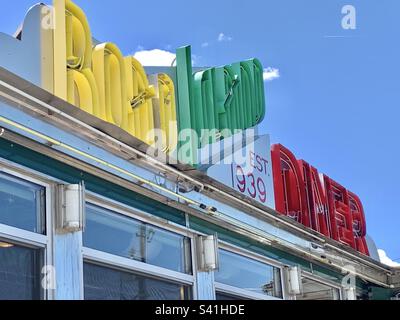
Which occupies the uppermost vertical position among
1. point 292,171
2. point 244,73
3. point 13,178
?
point 244,73

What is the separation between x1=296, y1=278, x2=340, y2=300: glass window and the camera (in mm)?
7277

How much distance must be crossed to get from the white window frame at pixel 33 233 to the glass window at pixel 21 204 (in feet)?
0.08

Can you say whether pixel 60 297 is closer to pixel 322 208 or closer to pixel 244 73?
pixel 244 73

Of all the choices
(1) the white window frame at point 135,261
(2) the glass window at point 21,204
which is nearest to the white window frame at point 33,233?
(2) the glass window at point 21,204

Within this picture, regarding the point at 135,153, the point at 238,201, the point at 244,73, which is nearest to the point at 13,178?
the point at 135,153

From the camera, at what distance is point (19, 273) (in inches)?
155

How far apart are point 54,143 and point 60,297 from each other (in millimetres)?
856

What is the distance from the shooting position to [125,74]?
205 inches

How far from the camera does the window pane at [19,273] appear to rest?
151 inches

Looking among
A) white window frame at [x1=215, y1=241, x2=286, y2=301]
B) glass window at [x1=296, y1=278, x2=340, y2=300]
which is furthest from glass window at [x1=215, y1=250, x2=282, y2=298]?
glass window at [x1=296, y1=278, x2=340, y2=300]

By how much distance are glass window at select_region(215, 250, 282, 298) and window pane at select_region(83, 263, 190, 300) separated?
30.7 inches

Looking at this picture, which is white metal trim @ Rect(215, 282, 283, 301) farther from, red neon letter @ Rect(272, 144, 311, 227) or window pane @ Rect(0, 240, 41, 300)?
window pane @ Rect(0, 240, 41, 300)

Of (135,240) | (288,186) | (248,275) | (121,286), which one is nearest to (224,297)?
(248,275)

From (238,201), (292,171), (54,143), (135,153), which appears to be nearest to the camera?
(54,143)
